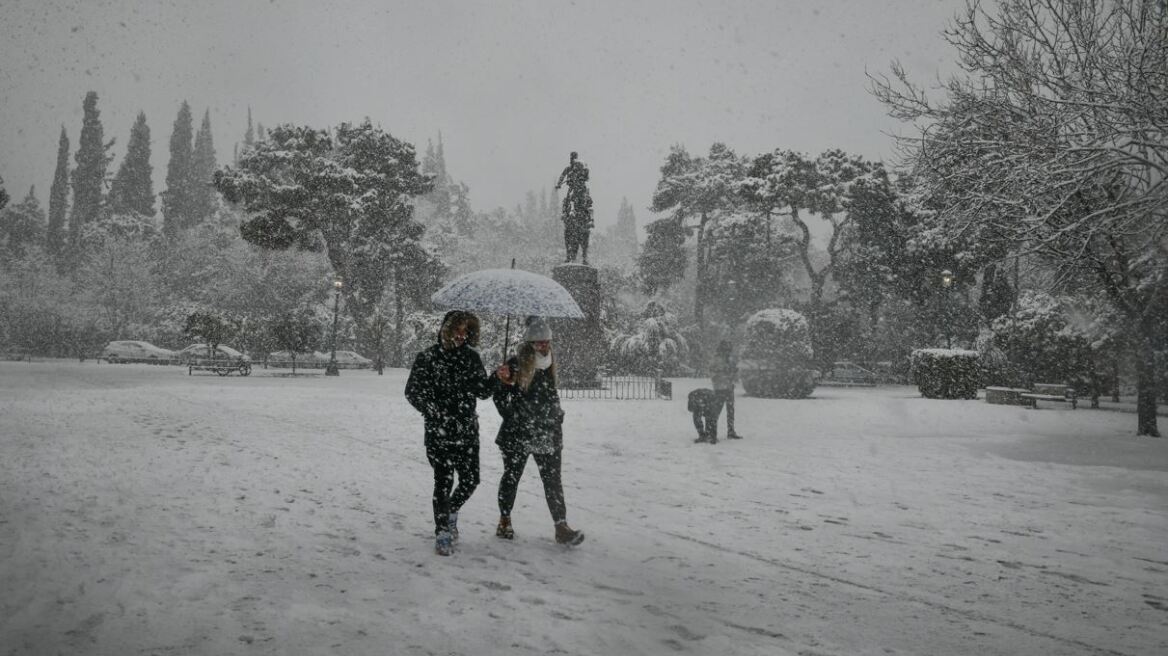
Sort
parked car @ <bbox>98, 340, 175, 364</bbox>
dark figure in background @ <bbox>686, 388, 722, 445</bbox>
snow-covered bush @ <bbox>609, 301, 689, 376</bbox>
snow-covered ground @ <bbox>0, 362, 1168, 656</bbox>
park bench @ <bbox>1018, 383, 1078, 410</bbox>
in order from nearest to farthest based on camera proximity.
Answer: snow-covered ground @ <bbox>0, 362, 1168, 656</bbox>, dark figure in background @ <bbox>686, 388, 722, 445</bbox>, park bench @ <bbox>1018, 383, 1078, 410</bbox>, snow-covered bush @ <bbox>609, 301, 689, 376</bbox>, parked car @ <bbox>98, 340, 175, 364</bbox>

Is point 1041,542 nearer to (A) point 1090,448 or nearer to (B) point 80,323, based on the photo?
(A) point 1090,448

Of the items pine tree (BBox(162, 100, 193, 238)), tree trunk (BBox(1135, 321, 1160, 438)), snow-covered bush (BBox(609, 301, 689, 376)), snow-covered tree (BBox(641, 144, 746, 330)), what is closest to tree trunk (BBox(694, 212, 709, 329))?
snow-covered tree (BBox(641, 144, 746, 330))

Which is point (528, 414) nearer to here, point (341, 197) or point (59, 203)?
point (341, 197)

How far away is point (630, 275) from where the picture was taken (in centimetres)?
4212

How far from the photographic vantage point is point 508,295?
6605 millimetres

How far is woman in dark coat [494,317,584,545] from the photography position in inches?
184

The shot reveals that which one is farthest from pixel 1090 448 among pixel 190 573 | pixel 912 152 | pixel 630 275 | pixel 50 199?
pixel 50 199

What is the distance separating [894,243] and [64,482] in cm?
3339

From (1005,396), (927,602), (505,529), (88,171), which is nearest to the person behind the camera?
(927,602)

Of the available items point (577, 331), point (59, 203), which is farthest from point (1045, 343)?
point (59, 203)

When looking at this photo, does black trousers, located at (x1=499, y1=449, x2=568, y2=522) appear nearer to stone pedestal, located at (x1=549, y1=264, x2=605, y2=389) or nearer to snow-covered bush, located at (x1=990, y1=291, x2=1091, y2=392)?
stone pedestal, located at (x1=549, y1=264, x2=605, y2=389)

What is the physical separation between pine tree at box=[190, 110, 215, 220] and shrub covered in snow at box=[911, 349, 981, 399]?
63.6 m

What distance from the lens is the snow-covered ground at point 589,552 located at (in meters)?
3.24

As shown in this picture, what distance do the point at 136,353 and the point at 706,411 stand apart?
1568 inches
